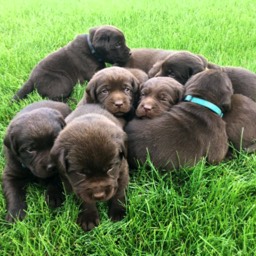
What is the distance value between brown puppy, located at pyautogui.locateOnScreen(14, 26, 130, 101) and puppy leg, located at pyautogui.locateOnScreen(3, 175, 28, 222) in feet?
7.51

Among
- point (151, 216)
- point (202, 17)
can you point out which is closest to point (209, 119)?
point (151, 216)

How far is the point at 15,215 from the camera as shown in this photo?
3.23m

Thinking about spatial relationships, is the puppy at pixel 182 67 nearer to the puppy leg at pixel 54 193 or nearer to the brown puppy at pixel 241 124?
the brown puppy at pixel 241 124

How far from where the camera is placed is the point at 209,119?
12.1 ft

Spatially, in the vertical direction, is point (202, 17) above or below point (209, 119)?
below

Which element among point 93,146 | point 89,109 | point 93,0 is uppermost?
point 93,146

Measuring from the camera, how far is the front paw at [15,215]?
3.20 meters

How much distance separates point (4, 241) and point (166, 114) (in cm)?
205

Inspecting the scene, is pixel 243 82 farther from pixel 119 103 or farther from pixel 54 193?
pixel 54 193

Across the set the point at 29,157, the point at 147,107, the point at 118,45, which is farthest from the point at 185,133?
the point at 118,45

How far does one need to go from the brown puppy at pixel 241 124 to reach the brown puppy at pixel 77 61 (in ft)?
9.01

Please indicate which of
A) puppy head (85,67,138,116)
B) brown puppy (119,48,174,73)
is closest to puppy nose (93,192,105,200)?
puppy head (85,67,138,116)

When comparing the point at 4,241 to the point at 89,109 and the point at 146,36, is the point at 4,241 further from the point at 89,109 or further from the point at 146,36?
the point at 146,36

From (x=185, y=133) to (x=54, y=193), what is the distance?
145cm
